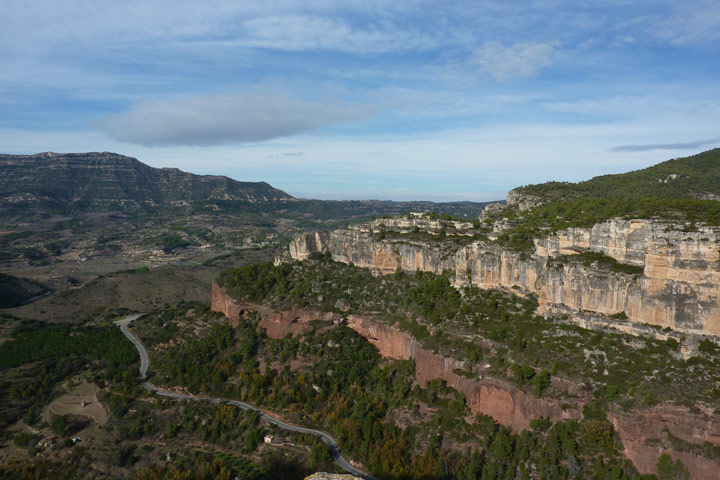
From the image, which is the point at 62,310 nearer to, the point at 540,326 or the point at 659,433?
the point at 540,326

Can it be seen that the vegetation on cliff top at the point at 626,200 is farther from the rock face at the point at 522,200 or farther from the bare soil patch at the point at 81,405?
the bare soil patch at the point at 81,405

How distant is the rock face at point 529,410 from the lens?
3569 centimetres

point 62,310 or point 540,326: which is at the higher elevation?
point 540,326

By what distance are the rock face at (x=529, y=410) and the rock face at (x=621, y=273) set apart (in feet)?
30.8

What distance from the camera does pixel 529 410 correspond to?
43.8m

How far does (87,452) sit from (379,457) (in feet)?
125

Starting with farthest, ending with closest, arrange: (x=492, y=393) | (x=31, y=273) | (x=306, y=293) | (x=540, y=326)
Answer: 1. (x=31, y=273)
2. (x=306, y=293)
3. (x=540, y=326)
4. (x=492, y=393)

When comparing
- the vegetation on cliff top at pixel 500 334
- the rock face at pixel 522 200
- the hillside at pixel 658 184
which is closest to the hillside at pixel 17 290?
the vegetation on cliff top at pixel 500 334

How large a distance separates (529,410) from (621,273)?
1731 centimetres

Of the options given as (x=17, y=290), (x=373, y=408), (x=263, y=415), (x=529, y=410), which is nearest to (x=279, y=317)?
(x=263, y=415)

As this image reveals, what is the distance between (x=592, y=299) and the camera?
157ft

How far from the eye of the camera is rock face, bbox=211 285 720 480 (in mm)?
35688

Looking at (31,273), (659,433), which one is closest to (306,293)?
(659,433)

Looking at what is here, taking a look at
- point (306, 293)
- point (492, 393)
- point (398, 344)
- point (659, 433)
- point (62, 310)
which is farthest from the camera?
point (62, 310)
